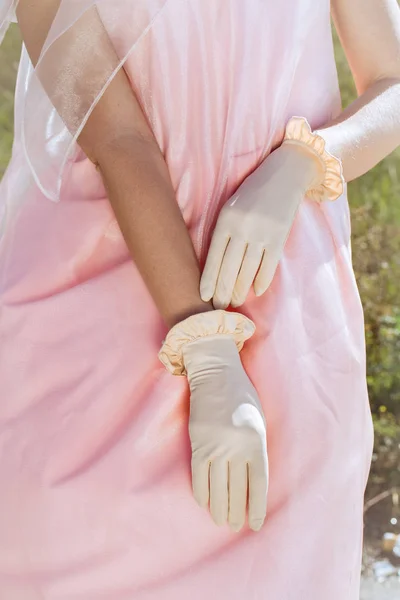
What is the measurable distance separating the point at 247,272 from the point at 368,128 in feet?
0.81

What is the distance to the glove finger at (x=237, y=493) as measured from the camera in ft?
2.50

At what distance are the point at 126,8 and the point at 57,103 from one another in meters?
0.11

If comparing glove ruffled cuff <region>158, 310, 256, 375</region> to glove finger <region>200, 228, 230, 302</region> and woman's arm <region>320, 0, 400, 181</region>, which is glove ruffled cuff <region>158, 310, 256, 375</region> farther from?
woman's arm <region>320, 0, 400, 181</region>

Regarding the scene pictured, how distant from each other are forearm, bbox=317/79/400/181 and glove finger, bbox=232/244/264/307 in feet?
0.54

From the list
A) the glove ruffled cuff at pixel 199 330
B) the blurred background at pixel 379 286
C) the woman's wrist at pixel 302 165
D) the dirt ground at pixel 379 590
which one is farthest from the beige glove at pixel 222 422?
the blurred background at pixel 379 286

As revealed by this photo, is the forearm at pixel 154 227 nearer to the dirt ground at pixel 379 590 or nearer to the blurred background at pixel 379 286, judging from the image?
the dirt ground at pixel 379 590

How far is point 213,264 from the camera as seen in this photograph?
81 cm

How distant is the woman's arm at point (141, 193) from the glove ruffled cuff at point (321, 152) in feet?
0.47

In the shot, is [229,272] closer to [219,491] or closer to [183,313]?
[183,313]

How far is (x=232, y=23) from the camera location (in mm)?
888

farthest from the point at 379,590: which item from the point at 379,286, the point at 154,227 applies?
the point at 154,227

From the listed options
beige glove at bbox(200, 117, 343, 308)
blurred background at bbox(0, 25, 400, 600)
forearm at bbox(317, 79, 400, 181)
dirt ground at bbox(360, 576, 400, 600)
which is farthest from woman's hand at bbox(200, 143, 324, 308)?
blurred background at bbox(0, 25, 400, 600)

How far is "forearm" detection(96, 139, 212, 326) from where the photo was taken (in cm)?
80

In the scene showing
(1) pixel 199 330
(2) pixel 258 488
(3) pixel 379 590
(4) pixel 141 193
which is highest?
(4) pixel 141 193
